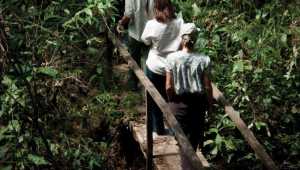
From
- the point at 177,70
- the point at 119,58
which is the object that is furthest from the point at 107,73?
the point at 177,70

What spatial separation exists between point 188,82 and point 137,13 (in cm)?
186

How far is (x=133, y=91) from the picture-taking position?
773 cm

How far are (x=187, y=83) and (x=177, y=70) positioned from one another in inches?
5.6

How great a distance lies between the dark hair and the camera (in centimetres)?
→ 535

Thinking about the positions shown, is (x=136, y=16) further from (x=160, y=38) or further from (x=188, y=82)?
(x=188, y=82)

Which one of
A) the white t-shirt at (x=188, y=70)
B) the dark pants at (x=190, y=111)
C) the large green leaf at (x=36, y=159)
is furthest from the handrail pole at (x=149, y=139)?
the large green leaf at (x=36, y=159)

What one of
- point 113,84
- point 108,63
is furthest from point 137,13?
point 113,84

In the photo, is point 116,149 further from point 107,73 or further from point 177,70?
point 177,70

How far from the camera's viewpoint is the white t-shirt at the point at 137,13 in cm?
649

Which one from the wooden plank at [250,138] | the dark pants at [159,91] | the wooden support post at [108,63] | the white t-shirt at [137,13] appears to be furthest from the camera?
the wooden support post at [108,63]

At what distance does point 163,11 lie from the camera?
540cm

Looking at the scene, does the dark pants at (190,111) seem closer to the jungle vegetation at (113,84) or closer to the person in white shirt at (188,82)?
the person in white shirt at (188,82)

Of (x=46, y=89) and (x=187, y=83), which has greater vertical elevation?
(x=187, y=83)

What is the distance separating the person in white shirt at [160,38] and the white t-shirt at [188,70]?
0.61 metres
